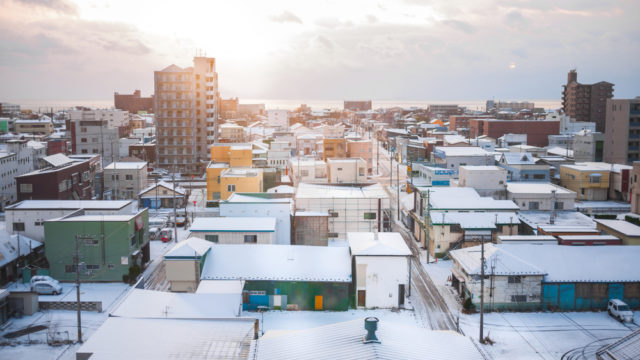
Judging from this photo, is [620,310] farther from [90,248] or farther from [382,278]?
[90,248]

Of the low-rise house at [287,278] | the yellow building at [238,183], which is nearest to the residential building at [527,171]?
the yellow building at [238,183]

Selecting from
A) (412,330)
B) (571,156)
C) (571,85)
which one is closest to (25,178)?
(412,330)

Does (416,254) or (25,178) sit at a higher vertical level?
(25,178)

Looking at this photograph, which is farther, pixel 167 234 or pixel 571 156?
pixel 571 156

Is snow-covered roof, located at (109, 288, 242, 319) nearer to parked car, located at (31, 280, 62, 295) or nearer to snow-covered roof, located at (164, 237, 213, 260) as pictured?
snow-covered roof, located at (164, 237, 213, 260)

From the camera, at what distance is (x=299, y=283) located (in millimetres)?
18234

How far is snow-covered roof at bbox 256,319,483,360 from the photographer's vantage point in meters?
9.41

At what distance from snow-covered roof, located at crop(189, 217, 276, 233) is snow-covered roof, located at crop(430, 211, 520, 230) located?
7828 mm

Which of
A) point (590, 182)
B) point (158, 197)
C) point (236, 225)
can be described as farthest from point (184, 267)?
point (590, 182)

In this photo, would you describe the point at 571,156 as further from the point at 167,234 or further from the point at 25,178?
the point at 25,178

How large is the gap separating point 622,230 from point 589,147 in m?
27.5

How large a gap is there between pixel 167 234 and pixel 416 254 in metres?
13.4

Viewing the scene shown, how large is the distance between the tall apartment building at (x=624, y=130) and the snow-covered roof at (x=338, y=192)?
25824mm

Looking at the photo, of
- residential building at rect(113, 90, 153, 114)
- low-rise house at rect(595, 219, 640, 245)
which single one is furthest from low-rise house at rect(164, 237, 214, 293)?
residential building at rect(113, 90, 153, 114)
